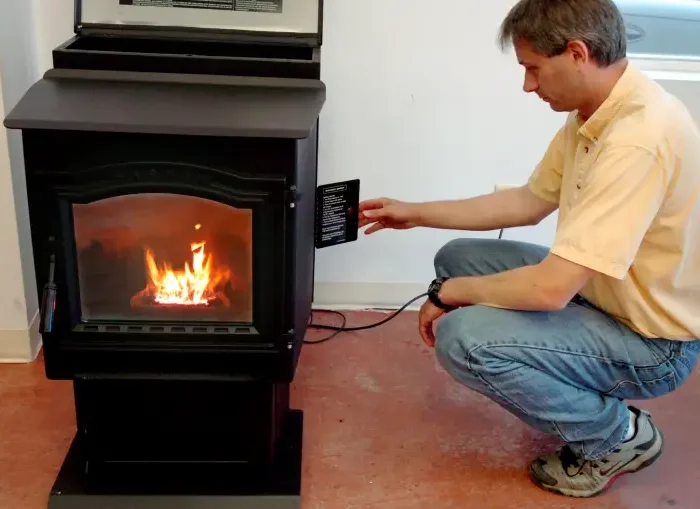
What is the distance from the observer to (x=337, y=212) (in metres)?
1.64

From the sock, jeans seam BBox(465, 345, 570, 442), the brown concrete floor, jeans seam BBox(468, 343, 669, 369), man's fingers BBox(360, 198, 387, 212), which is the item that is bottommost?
the brown concrete floor

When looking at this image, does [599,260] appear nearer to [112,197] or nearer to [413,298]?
[112,197]

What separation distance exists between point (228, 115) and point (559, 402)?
2.63 feet

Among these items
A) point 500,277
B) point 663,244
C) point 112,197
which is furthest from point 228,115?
point 663,244

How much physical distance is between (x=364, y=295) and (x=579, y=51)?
1095 mm

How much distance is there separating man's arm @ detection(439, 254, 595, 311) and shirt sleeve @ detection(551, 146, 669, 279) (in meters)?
0.03

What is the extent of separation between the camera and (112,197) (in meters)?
1.30

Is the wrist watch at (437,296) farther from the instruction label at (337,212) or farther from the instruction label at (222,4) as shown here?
the instruction label at (222,4)

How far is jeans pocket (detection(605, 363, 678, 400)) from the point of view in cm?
150

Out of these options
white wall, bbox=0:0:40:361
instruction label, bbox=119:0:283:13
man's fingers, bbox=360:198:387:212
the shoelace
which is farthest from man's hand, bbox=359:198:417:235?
white wall, bbox=0:0:40:361

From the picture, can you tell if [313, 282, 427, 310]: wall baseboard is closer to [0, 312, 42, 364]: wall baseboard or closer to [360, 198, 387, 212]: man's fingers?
[360, 198, 387, 212]: man's fingers

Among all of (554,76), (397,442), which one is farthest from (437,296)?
(554,76)

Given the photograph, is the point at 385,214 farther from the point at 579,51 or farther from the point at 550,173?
the point at 579,51

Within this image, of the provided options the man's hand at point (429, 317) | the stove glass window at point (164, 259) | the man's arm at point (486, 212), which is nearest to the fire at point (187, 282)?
the stove glass window at point (164, 259)
